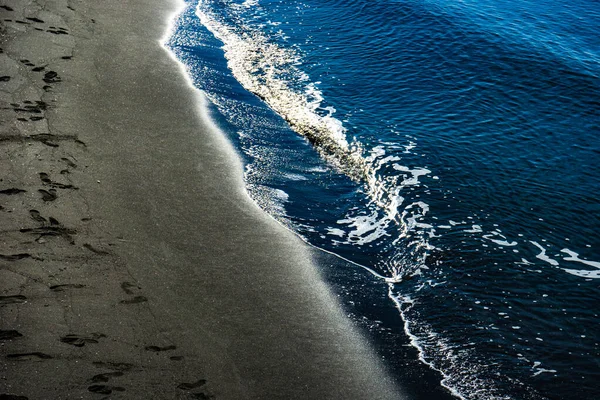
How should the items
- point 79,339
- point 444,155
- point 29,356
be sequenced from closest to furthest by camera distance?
point 29,356 → point 79,339 → point 444,155

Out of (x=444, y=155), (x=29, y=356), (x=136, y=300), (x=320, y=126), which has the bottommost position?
(x=29, y=356)

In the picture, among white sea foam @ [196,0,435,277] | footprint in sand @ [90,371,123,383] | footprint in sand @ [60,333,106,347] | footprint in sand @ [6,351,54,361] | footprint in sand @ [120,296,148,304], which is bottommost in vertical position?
footprint in sand @ [6,351,54,361]

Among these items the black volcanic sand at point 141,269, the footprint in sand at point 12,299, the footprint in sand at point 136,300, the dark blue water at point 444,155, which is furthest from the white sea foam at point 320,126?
the footprint in sand at point 12,299

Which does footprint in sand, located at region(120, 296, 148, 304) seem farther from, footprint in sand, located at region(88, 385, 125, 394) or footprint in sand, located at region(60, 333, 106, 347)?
footprint in sand, located at region(88, 385, 125, 394)

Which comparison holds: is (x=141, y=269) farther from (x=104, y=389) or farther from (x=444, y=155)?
(x=444, y=155)

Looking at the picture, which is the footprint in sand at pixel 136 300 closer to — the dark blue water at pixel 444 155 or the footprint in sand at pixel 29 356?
the footprint in sand at pixel 29 356

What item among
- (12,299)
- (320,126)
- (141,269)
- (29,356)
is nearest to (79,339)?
(29,356)

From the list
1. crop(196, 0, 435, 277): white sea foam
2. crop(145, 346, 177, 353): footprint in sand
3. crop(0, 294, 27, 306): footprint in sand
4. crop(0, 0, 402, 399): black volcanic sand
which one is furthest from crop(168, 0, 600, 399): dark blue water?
crop(0, 294, 27, 306): footprint in sand
